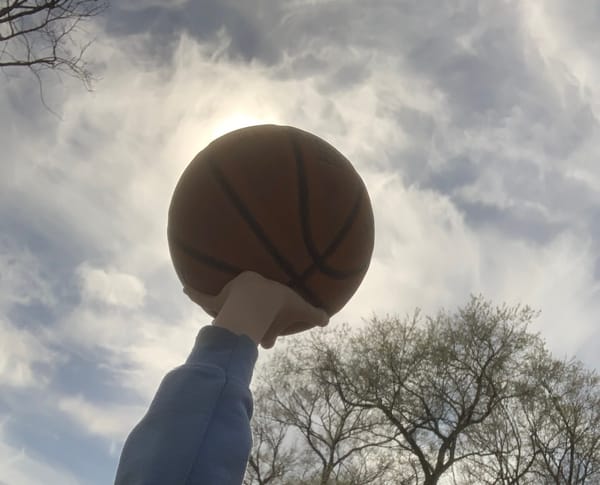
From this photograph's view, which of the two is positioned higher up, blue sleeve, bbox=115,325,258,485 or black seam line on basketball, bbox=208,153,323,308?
black seam line on basketball, bbox=208,153,323,308

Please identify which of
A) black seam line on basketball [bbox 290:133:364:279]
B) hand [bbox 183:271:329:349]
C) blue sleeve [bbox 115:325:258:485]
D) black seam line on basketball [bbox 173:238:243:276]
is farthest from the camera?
black seam line on basketball [bbox 290:133:364:279]

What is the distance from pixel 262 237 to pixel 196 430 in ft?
3.48

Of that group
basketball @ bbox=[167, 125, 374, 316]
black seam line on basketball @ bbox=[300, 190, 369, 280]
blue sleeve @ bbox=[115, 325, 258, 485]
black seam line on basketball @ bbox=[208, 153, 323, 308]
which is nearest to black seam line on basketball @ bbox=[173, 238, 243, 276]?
basketball @ bbox=[167, 125, 374, 316]

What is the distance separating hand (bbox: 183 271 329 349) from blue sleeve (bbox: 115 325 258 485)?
0.45ft

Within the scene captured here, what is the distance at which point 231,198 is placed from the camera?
2.21 meters

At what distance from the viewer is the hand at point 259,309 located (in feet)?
4.96

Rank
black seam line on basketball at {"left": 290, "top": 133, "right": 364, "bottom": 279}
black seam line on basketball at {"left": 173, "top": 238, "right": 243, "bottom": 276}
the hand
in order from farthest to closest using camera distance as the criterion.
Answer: black seam line on basketball at {"left": 290, "top": 133, "right": 364, "bottom": 279}, black seam line on basketball at {"left": 173, "top": 238, "right": 243, "bottom": 276}, the hand

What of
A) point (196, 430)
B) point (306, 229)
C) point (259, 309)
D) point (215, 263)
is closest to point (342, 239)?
point (306, 229)

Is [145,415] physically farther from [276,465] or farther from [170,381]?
[276,465]

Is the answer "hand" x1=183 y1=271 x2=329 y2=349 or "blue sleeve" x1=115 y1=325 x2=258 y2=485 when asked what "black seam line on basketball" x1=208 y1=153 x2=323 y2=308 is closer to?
"hand" x1=183 y1=271 x2=329 y2=349

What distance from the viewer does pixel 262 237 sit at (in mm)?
2141

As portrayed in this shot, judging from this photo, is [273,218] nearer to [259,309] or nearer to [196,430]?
[259,309]

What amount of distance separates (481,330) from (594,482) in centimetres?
565

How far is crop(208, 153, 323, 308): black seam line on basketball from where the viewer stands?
2.11 metres
